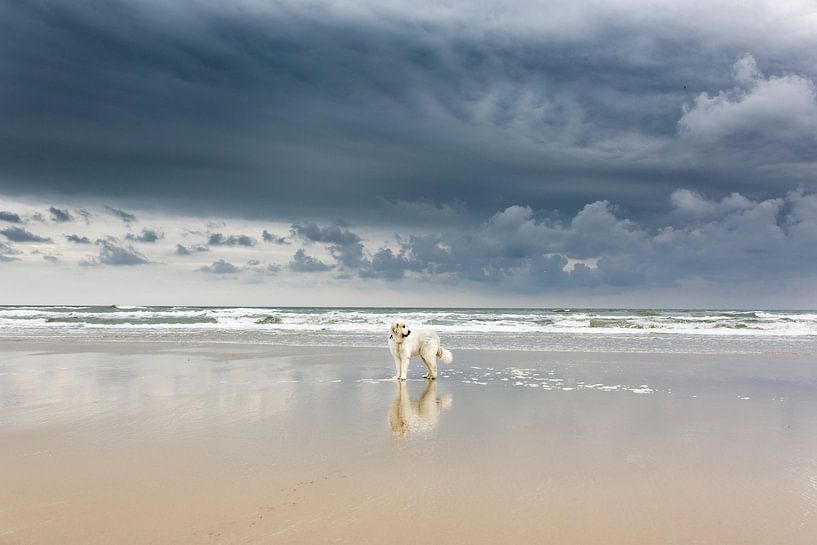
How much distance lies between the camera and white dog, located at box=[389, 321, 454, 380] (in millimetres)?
11000

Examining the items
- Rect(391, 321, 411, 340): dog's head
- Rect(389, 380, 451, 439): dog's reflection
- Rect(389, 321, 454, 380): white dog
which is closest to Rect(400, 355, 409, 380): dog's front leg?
Rect(389, 321, 454, 380): white dog

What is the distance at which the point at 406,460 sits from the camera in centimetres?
548

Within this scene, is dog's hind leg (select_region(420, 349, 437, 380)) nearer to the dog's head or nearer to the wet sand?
the wet sand

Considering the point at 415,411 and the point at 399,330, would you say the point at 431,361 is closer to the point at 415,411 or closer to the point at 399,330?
the point at 399,330

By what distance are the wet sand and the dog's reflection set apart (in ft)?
0.14

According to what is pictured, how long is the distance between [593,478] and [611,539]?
1.27m

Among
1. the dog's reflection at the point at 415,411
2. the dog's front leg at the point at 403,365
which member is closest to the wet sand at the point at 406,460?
the dog's reflection at the point at 415,411

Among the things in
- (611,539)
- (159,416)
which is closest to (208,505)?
(611,539)

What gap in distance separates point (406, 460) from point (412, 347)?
19.3 feet

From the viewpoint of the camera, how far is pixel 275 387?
9961 millimetres

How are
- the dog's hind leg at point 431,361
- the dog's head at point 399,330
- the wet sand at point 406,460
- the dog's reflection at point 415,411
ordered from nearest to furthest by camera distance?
the wet sand at point 406,460 < the dog's reflection at point 415,411 < the dog's head at point 399,330 < the dog's hind leg at point 431,361

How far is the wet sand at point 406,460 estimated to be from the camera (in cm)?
389

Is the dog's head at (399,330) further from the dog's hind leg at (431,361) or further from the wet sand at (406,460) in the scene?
the wet sand at (406,460)

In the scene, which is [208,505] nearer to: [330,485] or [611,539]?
[330,485]
